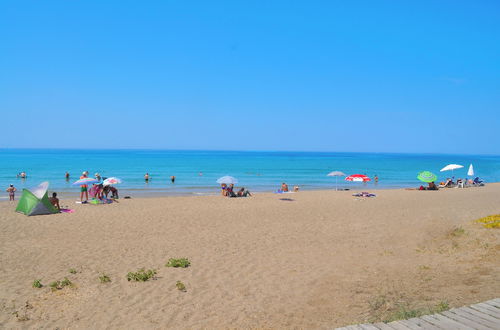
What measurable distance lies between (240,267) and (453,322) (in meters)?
6.00

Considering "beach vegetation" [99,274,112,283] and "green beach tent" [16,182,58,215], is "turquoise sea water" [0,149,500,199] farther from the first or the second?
"beach vegetation" [99,274,112,283]

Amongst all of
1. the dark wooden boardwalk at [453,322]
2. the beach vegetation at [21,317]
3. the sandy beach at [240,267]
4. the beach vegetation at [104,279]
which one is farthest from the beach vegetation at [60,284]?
the dark wooden boardwalk at [453,322]

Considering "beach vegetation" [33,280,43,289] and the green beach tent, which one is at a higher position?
the green beach tent

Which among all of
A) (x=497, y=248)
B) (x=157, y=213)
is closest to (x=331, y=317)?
(x=497, y=248)

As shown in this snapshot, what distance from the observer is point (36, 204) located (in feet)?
57.2

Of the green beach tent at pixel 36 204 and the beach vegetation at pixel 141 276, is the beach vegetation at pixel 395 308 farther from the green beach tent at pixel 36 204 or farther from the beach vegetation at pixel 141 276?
the green beach tent at pixel 36 204

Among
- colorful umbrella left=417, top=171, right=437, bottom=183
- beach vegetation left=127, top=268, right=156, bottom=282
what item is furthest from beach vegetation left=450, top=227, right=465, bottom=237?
colorful umbrella left=417, top=171, right=437, bottom=183

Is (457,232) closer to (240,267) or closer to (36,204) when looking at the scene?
(240,267)

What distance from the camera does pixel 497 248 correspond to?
33.7ft

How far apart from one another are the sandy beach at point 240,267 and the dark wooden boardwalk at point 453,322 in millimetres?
1319

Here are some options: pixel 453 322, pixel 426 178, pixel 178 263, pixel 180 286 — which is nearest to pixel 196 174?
pixel 426 178

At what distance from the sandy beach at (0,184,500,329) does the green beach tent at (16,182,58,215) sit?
60cm

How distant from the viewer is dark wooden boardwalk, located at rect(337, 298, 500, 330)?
189 inches

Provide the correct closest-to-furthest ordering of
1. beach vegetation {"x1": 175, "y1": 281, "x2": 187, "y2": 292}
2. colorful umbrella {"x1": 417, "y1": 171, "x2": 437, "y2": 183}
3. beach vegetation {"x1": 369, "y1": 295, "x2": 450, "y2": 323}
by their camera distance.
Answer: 1. beach vegetation {"x1": 369, "y1": 295, "x2": 450, "y2": 323}
2. beach vegetation {"x1": 175, "y1": 281, "x2": 187, "y2": 292}
3. colorful umbrella {"x1": 417, "y1": 171, "x2": 437, "y2": 183}
